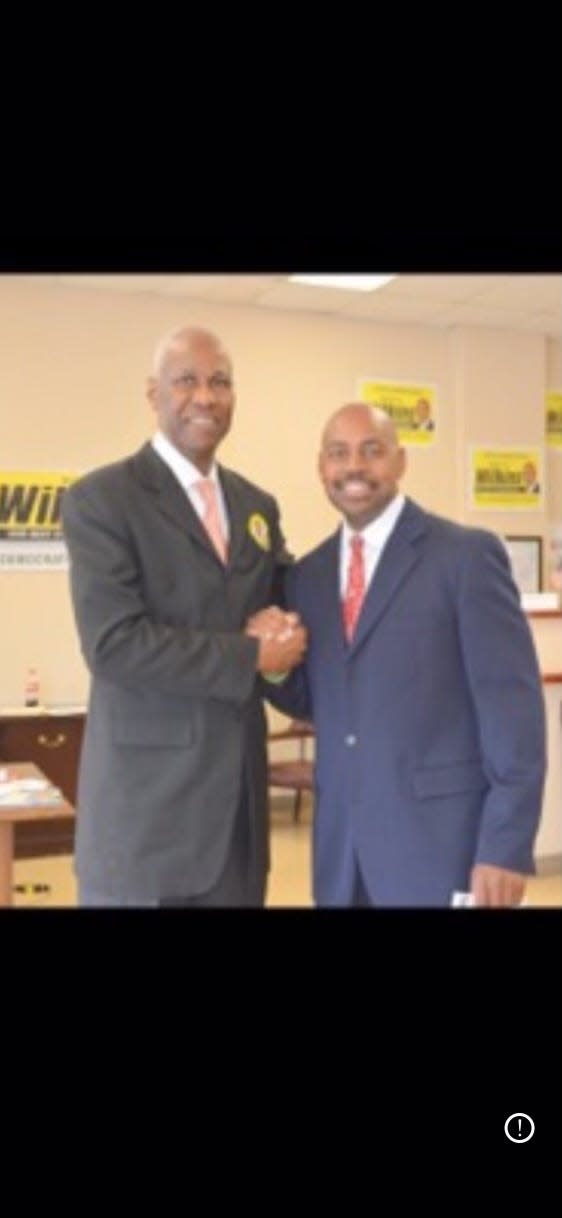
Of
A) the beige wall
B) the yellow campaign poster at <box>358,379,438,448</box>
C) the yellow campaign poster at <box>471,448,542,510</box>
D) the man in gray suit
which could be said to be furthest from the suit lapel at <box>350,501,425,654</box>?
the yellow campaign poster at <box>471,448,542,510</box>

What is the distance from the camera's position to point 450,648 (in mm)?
1750

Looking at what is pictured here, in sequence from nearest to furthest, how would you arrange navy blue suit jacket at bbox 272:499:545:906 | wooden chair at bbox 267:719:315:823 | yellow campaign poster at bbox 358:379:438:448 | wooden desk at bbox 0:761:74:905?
navy blue suit jacket at bbox 272:499:545:906, wooden desk at bbox 0:761:74:905, wooden chair at bbox 267:719:315:823, yellow campaign poster at bbox 358:379:438:448

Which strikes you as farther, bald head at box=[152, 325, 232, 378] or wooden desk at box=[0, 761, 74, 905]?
wooden desk at box=[0, 761, 74, 905]

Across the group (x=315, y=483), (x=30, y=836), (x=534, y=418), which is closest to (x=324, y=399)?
(x=315, y=483)

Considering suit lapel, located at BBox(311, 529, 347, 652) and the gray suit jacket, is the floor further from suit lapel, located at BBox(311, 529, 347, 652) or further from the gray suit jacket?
suit lapel, located at BBox(311, 529, 347, 652)

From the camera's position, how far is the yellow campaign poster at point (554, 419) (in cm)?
677

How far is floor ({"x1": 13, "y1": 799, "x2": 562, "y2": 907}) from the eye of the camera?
396cm

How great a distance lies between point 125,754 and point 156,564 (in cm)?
33

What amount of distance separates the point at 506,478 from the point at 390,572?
506cm

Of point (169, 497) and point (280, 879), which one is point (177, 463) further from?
point (280, 879)

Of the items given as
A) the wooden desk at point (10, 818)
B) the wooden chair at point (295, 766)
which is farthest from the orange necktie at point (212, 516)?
the wooden chair at point (295, 766)

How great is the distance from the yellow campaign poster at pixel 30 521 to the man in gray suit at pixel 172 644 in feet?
12.1

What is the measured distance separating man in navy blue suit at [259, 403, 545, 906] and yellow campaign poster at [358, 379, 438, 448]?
14.8 ft
